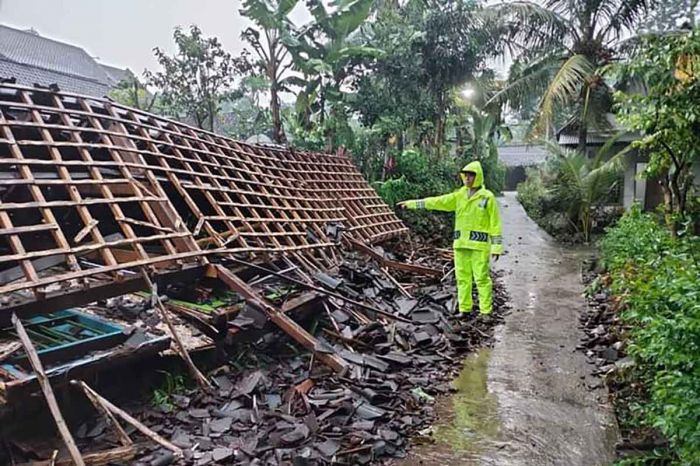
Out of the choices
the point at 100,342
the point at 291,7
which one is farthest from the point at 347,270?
the point at 291,7

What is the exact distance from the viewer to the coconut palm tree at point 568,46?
12195mm

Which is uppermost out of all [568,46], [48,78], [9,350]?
[48,78]

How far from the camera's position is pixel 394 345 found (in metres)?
4.83

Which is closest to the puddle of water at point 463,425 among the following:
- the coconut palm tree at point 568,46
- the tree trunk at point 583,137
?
the coconut palm tree at point 568,46

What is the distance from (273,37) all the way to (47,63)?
1216cm

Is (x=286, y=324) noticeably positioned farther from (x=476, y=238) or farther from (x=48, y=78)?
(x=48, y=78)

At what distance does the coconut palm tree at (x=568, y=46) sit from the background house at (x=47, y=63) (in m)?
10.9

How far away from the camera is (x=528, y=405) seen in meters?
3.83

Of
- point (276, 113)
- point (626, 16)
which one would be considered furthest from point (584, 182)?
point (276, 113)

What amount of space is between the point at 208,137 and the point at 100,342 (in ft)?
12.9

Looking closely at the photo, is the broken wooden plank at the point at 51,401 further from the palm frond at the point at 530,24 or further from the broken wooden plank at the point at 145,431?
the palm frond at the point at 530,24

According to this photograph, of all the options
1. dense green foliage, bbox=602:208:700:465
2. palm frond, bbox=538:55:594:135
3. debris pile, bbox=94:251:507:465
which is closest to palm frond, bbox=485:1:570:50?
palm frond, bbox=538:55:594:135

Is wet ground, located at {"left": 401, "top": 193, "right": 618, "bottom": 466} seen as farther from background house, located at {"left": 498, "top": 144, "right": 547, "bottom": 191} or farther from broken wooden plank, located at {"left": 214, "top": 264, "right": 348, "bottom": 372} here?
background house, located at {"left": 498, "top": 144, "right": 547, "bottom": 191}

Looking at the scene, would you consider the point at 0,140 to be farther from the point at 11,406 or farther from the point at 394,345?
the point at 394,345
